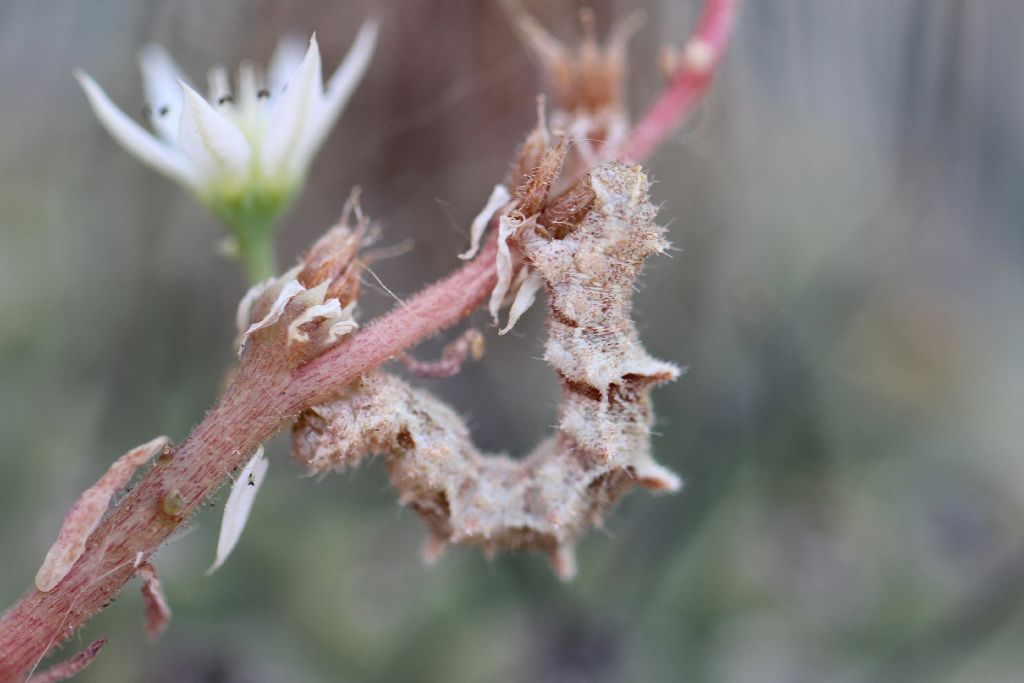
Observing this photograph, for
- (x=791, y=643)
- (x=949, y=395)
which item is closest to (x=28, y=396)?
(x=791, y=643)

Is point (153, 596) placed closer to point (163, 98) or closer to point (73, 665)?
point (73, 665)

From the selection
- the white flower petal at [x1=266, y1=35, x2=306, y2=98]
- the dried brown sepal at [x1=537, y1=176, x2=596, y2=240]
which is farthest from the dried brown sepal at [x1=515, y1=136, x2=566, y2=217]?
the white flower petal at [x1=266, y1=35, x2=306, y2=98]

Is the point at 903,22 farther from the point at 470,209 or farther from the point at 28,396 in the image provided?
the point at 28,396

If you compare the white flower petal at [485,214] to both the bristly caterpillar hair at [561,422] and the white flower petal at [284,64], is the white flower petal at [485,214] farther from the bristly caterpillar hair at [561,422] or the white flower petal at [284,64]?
the white flower petal at [284,64]

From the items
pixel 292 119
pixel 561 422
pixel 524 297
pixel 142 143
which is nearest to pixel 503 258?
pixel 524 297

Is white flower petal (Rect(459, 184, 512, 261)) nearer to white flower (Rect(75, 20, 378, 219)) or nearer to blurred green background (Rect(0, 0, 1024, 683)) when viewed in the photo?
white flower (Rect(75, 20, 378, 219))

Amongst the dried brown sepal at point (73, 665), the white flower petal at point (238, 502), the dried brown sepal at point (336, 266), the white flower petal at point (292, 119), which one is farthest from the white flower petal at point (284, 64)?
the dried brown sepal at point (73, 665)
